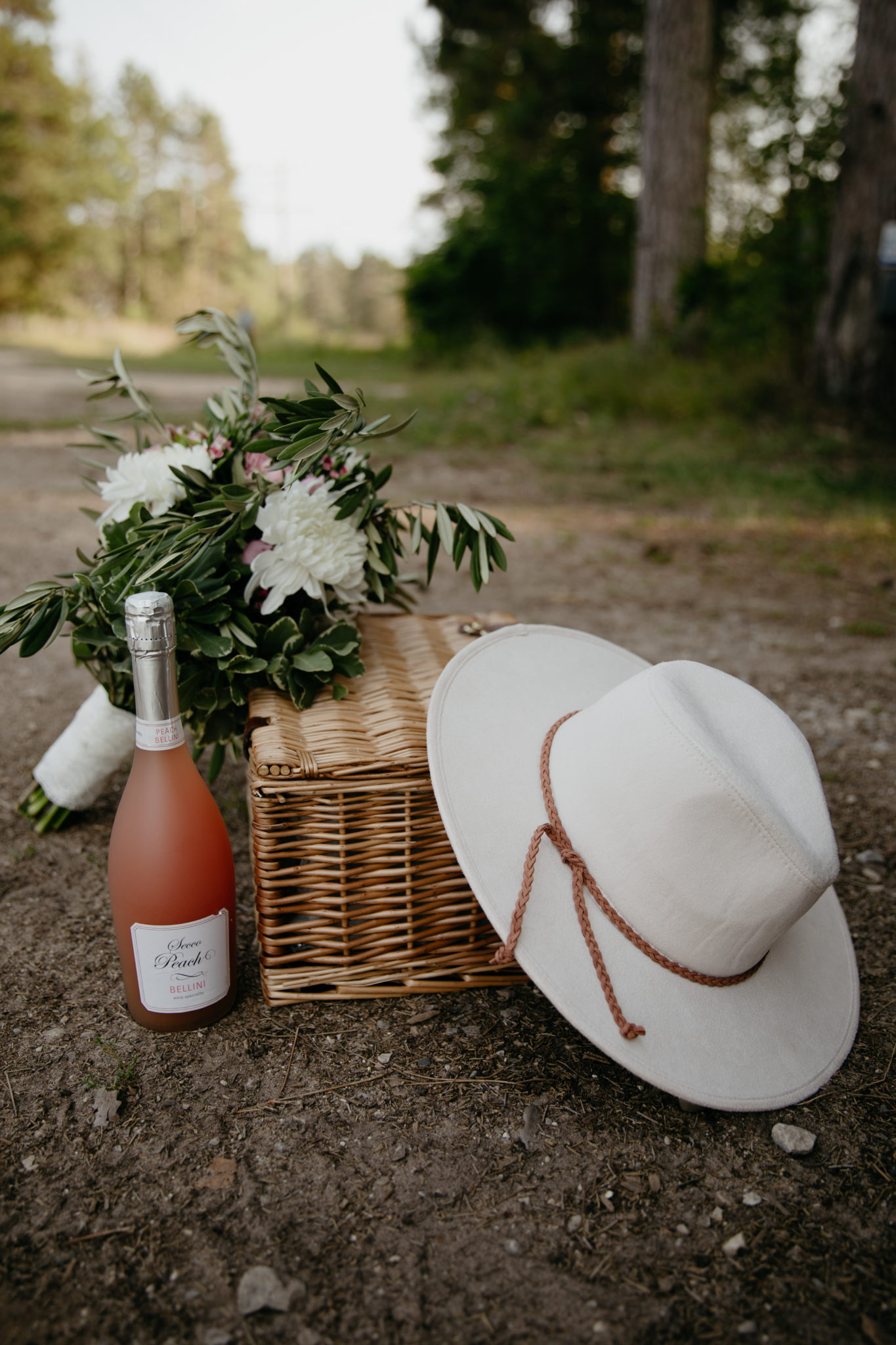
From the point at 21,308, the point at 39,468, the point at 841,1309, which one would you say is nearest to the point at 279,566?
the point at 841,1309

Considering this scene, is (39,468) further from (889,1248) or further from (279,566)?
(889,1248)

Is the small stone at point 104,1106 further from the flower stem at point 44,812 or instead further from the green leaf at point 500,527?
the green leaf at point 500,527

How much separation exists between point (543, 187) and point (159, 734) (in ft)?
48.0

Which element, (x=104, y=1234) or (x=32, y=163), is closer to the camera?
(x=104, y=1234)

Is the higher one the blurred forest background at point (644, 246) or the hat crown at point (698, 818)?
the blurred forest background at point (644, 246)

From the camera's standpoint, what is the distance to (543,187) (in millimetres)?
13648

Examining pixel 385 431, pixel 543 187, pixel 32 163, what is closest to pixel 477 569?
pixel 385 431

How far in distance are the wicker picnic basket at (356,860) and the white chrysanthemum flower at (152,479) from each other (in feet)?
1.39

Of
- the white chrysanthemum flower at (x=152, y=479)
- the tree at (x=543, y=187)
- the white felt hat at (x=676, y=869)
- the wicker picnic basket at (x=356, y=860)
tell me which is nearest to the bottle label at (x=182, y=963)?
the wicker picnic basket at (x=356, y=860)

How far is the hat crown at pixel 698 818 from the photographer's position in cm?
120

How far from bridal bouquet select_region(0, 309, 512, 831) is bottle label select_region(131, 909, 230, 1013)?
43cm

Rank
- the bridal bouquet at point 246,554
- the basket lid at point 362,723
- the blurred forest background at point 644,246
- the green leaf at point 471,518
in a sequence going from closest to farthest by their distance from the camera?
the basket lid at point 362,723
the bridal bouquet at point 246,554
the green leaf at point 471,518
the blurred forest background at point 644,246

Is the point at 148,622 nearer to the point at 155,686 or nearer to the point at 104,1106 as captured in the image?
the point at 155,686

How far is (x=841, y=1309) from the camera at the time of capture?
1097mm
